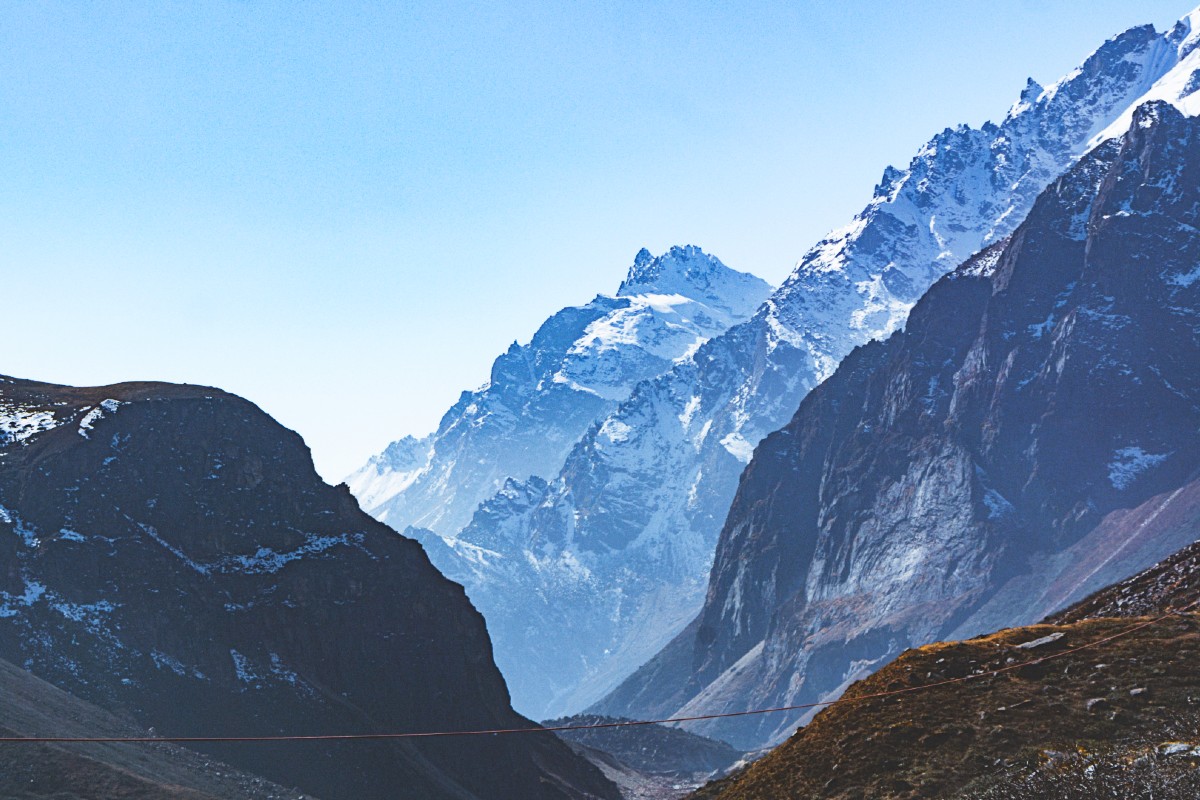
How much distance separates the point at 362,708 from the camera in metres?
148

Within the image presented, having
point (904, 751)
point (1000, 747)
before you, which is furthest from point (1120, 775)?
point (904, 751)

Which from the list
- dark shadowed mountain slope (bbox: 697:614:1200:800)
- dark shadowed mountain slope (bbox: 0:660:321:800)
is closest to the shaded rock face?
dark shadowed mountain slope (bbox: 0:660:321:800)

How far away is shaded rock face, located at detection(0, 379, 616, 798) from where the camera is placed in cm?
12875

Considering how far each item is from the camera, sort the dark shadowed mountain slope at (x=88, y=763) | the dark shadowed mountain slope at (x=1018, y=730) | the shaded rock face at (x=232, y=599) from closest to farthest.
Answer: the dark shadowed mountain slope at (x=1018, y=730) < the dark shadowed mountain slope at (x=88, y=763) < the shaded rock face at (x=232, y=599)

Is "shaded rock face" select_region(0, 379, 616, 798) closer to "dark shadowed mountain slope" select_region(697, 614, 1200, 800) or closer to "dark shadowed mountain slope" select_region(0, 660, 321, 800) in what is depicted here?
"dark shadowed mountain slope" select_region(0, 660, 321, 800)

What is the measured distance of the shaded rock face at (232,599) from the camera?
128750mm

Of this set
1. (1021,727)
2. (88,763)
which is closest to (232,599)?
(88,763)

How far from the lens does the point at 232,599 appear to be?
477ft

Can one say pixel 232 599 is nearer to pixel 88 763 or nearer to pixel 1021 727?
pixel 88 763

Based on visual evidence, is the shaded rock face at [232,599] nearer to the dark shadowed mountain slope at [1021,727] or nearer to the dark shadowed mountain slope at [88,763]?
the dark shadowed mountain slope at [88,763]

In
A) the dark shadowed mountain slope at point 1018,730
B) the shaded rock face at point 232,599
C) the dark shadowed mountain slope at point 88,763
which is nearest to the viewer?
the dark shadowed mountain slope at point 1018,730

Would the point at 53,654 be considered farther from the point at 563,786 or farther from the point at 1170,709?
the point at 1170,709

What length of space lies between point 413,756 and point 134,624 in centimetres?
3500

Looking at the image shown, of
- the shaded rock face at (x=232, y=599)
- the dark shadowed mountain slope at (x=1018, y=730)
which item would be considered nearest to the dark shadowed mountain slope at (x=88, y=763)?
the shaded rock face at (x=232, y=599)
